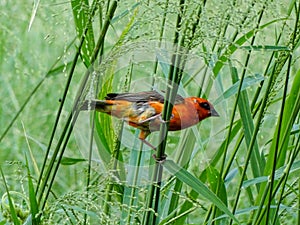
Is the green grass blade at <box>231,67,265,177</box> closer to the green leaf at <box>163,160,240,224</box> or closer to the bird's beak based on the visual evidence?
the bird's beak

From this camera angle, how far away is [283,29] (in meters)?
0.91

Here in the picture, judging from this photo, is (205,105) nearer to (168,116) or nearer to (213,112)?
(213,112)

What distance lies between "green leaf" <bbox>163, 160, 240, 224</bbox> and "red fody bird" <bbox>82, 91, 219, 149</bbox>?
5 cm

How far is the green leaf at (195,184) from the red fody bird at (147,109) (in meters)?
0.05

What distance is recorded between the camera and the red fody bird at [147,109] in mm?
896

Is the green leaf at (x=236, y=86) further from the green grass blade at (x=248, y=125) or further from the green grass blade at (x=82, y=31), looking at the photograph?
the green grass blade at (x=82, y=31)

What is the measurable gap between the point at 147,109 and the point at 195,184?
109 millimetres

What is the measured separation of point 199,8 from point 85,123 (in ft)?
0.99

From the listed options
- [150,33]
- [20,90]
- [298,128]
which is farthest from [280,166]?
[20,90]

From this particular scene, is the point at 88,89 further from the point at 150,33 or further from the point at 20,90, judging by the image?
the point at 20,90

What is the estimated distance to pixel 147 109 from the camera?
90cm

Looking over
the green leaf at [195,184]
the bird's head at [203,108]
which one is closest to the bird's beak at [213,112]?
the bird's head at [203,108]

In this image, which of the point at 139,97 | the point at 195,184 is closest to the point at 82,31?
the point at 139,97

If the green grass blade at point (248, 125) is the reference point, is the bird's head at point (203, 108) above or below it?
above
